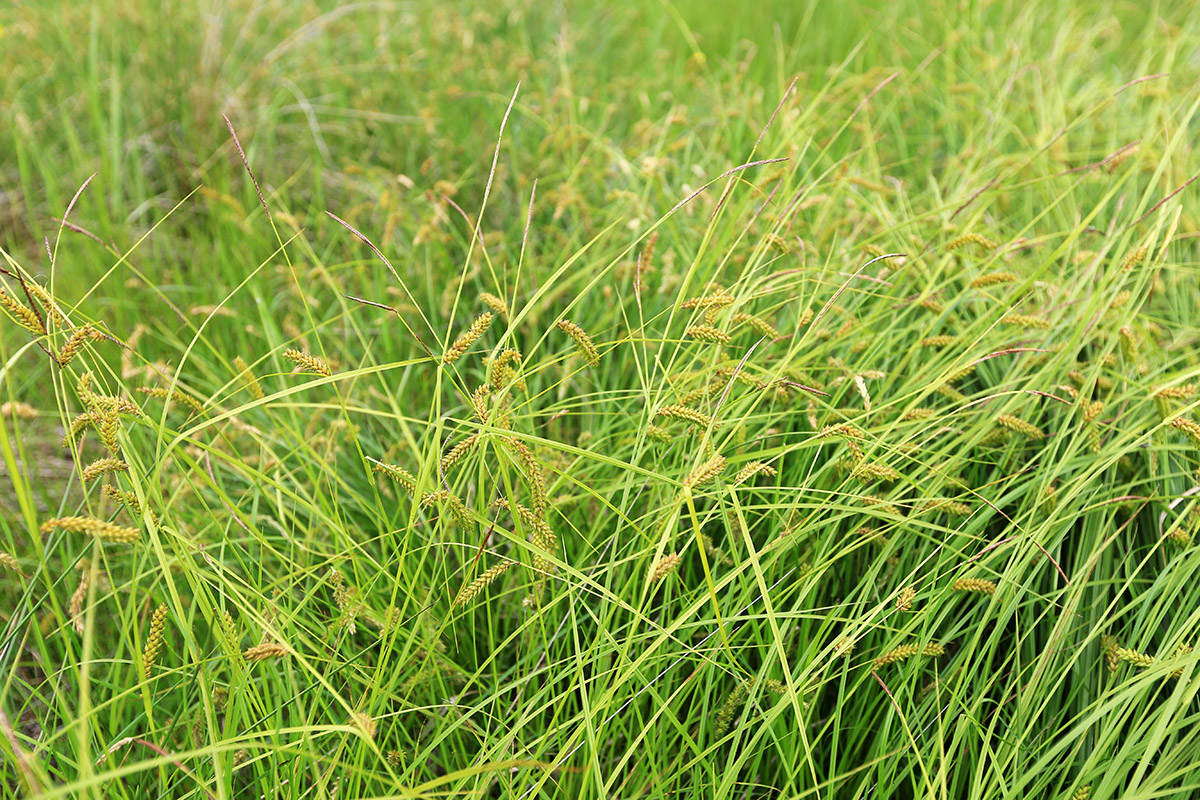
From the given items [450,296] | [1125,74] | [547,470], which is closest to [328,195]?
[450,296]

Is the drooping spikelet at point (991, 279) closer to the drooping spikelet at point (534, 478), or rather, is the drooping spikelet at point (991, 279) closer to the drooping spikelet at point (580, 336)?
the drooping spikelet at point (580, 336)

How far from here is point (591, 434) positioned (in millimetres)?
1429

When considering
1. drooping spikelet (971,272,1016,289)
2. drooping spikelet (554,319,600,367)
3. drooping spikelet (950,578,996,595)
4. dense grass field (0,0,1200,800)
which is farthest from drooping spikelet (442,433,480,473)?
drooping spikelet (971,272,1016,289)

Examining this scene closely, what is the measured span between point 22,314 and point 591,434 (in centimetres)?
81

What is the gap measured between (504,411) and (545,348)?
78cm

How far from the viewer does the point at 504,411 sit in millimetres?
1158

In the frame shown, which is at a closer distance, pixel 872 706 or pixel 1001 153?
pixel 872 706

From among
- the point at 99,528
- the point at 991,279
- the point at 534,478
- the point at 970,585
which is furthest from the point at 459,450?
the point at 991,279

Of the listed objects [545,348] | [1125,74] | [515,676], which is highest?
[1125,74]

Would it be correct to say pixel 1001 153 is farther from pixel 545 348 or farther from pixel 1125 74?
pixel 545 348

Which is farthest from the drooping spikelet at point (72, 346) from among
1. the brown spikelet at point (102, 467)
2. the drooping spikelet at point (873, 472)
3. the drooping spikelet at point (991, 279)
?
the drooping spikelet at point (991, 279)

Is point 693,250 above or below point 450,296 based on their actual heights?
above

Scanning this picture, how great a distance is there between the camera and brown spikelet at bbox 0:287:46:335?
0.87 m

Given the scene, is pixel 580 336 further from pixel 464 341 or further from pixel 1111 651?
pixel 1111 651
